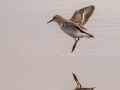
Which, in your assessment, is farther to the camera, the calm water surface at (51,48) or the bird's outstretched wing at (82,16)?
the bird's outstretched wing at (82,16)

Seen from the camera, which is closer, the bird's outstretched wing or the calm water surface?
the calm water surface

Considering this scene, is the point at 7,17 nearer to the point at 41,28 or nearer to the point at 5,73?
the point at 41,28

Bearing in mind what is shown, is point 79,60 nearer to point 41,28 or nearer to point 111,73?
point 111,73

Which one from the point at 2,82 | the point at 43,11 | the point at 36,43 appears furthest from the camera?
the point at 43,11

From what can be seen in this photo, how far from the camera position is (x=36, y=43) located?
6.81 meters

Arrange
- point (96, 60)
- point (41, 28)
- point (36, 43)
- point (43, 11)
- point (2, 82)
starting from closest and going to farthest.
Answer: point (2, 82)
point (96, 60)
point (36, 43)
point (41, 28)
point (43, 11)

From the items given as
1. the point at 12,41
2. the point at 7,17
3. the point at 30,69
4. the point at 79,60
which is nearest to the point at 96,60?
the point at 79,60

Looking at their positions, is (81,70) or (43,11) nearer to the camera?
(81,70)

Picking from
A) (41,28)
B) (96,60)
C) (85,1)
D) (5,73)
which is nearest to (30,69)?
(5,73)

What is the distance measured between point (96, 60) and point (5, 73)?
0.97 metres

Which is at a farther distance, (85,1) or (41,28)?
(85,1)

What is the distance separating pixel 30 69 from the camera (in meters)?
6.01

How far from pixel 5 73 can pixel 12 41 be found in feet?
3.35

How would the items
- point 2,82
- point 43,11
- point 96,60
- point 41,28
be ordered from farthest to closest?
1. point 43,11
2. point 41,28
3. point 96,60
4. point 2,82
